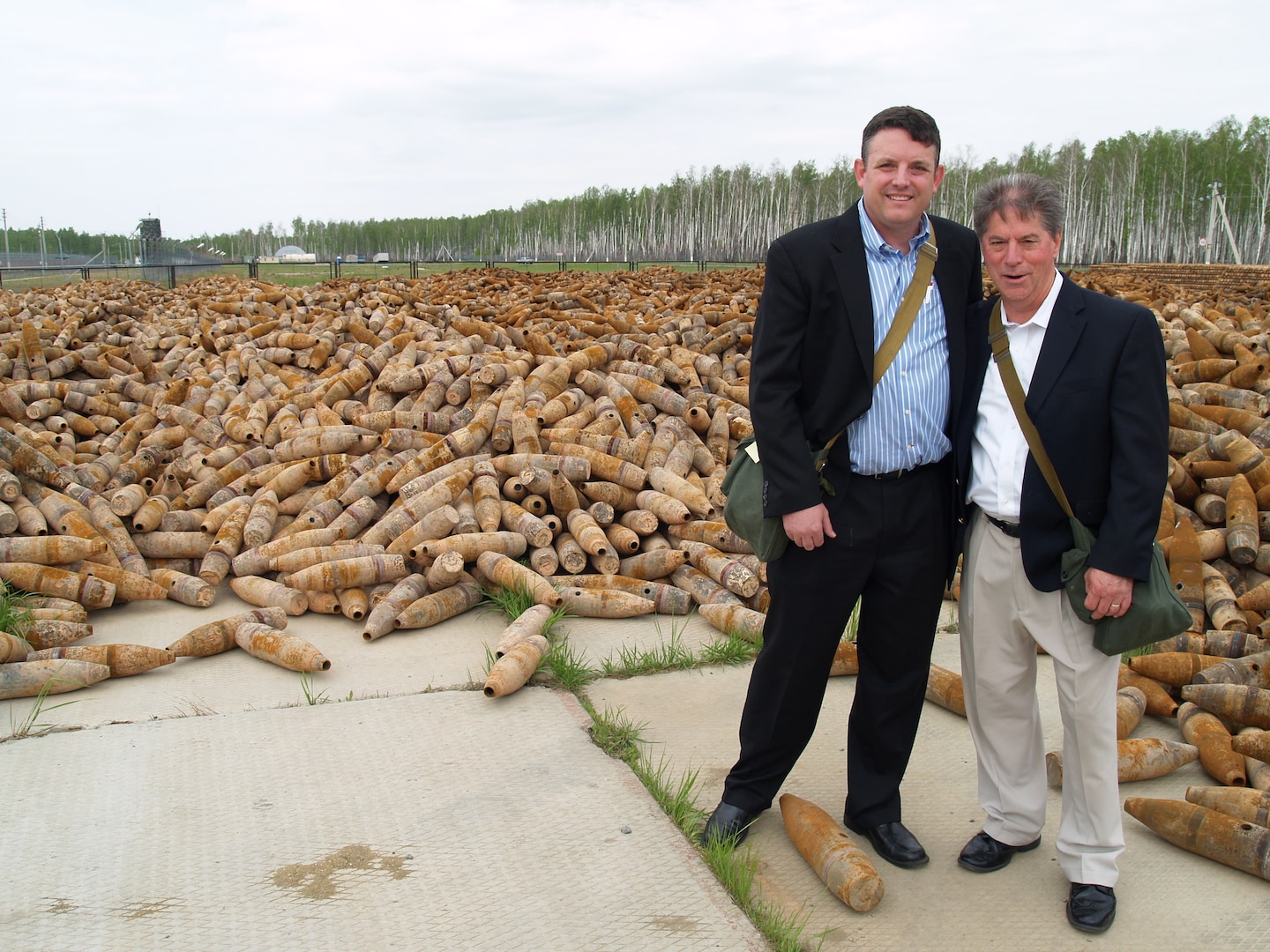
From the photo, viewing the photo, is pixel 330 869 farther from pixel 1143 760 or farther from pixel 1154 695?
pixel 1154 695

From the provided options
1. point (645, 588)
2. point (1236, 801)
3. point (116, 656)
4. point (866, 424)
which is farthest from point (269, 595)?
point (1236, 801)

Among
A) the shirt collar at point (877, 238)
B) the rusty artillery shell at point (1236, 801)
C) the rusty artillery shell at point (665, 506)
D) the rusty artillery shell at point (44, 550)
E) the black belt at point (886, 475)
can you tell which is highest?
the shirt collar at point (877, 238)

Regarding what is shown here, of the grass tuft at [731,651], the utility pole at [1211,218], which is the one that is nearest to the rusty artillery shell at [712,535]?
the grass tuft at [731,651]

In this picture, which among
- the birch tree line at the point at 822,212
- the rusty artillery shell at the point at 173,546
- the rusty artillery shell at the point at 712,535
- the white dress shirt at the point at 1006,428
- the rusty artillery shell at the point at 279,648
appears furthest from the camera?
the birch tree line at the point at 822,212

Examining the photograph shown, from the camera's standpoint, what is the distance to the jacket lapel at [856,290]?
2.87 metres

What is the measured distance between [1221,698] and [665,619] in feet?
9.33

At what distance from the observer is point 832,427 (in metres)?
2.93

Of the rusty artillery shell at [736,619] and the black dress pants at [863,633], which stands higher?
the black dress pants at [863,633]

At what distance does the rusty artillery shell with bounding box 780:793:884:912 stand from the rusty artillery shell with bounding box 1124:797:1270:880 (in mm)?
1087

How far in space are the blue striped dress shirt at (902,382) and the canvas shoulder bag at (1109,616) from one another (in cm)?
23

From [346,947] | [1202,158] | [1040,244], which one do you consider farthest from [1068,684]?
[1202,158]

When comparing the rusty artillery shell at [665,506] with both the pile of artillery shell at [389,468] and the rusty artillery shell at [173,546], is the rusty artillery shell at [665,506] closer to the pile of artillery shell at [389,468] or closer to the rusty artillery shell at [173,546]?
the pile of artillery shell at [389,468]

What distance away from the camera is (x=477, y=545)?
227 inches

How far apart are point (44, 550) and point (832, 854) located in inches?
199
